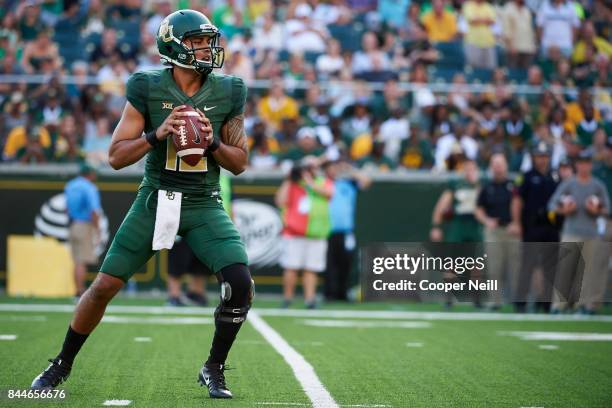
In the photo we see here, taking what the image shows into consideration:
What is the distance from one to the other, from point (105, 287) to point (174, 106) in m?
1.03

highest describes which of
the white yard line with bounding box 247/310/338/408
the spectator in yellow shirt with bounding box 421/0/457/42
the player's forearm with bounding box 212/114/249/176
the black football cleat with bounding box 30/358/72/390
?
the spectator in yellow shirt with bounding box 421/0/457/42

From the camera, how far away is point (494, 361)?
334 inches

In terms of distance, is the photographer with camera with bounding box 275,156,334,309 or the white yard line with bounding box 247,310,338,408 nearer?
the white yard line with bounding box 247,310,338,408

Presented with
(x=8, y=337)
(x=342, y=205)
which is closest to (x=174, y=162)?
(x=8, y=337)

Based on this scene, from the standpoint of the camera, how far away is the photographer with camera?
1462 centimetres

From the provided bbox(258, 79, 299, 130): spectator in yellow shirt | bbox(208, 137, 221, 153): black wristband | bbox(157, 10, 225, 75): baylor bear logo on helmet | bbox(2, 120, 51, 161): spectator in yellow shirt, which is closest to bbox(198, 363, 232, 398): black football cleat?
bbox(208, 137, 221, 153): black wristband

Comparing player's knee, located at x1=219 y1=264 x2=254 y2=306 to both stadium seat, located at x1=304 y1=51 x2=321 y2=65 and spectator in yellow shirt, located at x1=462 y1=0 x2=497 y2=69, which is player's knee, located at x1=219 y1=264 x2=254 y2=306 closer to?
stadium seat, located at x1=304 y1=51 x2=321 y2=65

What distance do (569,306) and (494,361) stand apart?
6443 mm

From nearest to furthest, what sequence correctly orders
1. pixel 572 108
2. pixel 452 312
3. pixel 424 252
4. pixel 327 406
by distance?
pixel 327 406 → pixel 424 252 → pixel 452 312 → pixel 572 108

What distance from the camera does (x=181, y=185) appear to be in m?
6.16

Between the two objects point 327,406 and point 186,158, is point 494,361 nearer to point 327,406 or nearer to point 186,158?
point 327,406

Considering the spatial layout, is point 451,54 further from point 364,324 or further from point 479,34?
point 364,324

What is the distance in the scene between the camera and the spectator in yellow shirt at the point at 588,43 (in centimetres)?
1970

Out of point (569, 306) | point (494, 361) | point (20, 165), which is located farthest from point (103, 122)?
point (494, 361)
